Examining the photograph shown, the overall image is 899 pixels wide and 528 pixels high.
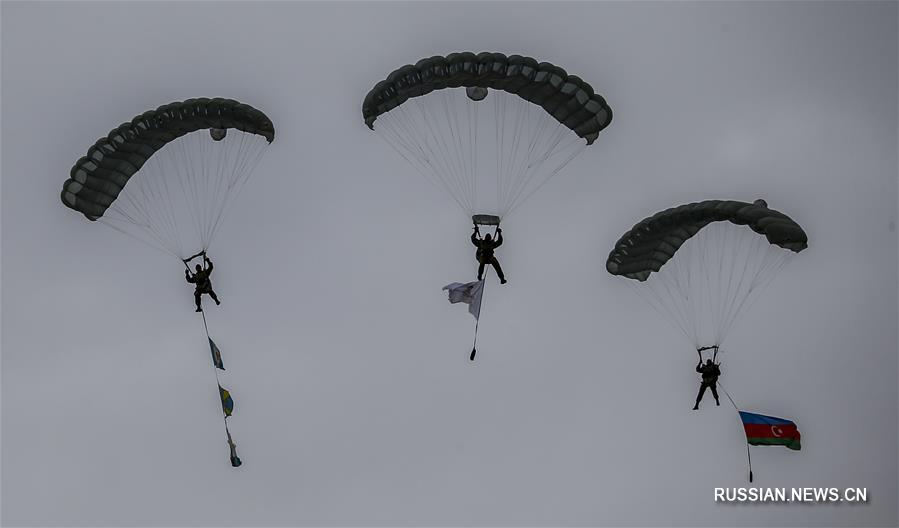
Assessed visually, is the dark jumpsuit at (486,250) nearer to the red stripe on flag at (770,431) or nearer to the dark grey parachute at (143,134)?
the dark grey parachute at (143,134)

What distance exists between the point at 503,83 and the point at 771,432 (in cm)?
1244

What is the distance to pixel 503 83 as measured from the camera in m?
24.8

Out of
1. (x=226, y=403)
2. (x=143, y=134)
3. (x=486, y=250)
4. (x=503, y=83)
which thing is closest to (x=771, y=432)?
(x=486, y=250)

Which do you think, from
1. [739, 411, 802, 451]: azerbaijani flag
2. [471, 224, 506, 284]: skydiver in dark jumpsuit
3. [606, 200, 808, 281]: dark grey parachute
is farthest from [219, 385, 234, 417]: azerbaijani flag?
[739, 411, 802, 451]: azerbaijani flag

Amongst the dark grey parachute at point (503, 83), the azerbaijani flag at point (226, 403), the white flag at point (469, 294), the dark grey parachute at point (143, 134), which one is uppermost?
the dark grey parachute at point (503, 83)

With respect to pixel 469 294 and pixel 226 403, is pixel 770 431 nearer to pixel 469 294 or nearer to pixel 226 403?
pixel 469 294

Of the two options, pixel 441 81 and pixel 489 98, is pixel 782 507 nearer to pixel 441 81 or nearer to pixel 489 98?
pixel 489 98

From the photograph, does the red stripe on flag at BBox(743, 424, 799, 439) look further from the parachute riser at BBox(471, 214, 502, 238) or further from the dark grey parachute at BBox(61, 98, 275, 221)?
the dark grey parachute at BBox(61, 98, 275, 221)

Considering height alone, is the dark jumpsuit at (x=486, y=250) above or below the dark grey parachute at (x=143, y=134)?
below

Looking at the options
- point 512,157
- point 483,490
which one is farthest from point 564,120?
point 483,490

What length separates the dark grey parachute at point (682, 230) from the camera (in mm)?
23000

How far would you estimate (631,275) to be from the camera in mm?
28172

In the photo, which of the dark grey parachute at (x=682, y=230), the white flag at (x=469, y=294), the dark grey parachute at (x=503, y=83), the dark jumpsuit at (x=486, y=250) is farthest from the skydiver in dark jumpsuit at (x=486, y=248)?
the dark grey parachute at (x=503, y=83)

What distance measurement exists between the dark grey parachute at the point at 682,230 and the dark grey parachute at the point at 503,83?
271 centimetres
